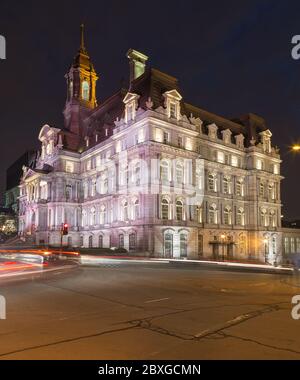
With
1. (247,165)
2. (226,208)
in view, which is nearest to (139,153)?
(226,208)

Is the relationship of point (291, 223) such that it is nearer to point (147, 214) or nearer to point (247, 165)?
point (247, 165)

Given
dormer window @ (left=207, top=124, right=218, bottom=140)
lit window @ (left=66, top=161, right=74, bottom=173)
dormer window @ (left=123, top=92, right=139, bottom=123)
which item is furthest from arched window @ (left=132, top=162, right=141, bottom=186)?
lit window @ (left=66, top=161, right=74, bottom=173)

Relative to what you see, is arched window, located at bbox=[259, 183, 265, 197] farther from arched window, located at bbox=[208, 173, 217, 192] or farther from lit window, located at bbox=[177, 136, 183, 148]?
lit window, located at bbox=[177, 136, 183, 148]

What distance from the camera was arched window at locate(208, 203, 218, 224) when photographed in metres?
60.3

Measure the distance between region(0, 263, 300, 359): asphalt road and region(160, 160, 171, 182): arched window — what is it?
33479mm

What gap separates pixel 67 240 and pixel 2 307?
177ft

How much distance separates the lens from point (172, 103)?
5316 cm


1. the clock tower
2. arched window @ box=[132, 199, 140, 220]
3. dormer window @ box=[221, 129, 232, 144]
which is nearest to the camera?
arched window @ box=[132, 199, 140, 220]

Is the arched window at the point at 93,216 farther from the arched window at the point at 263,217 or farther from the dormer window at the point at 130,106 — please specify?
the arched window at the point at 263,217

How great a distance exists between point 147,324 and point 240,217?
5828cm

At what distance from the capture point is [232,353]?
746 centimetres

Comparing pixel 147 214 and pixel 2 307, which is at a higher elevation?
pixel 147 214

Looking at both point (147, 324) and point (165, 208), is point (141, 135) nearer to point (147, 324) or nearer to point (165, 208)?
point (165, 208)

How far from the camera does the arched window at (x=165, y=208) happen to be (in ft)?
166
